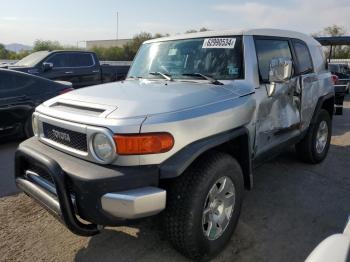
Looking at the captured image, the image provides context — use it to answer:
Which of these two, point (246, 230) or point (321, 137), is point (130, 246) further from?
point (321, 137)

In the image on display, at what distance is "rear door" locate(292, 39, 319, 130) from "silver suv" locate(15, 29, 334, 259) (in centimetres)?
44

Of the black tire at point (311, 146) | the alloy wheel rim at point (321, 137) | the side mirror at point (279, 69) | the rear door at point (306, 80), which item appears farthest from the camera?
the alloy wheel rim at point (321, 137)

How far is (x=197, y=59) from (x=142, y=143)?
1584 mm

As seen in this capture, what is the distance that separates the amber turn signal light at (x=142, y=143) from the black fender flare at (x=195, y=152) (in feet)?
0.38

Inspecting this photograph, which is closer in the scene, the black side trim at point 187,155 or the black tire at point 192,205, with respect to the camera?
the black side trim at point 187,155

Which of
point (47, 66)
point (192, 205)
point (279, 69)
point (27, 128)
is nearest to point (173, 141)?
point (192, 205)

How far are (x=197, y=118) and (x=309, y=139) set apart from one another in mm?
2884

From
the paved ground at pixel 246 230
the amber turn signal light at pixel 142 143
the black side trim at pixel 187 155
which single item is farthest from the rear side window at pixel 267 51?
the amber turn signal light at pixel 142 143

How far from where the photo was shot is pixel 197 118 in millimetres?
2854

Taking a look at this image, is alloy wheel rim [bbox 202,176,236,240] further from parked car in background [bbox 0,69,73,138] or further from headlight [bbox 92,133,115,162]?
parked car in background [bbox 0,69,73,138]

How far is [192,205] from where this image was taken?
2736mm

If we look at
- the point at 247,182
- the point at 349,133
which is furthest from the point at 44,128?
the point at 349,133

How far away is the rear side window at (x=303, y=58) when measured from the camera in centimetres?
481

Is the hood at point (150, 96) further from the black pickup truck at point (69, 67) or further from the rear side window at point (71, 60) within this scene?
the rear side window at point (71, 60)
